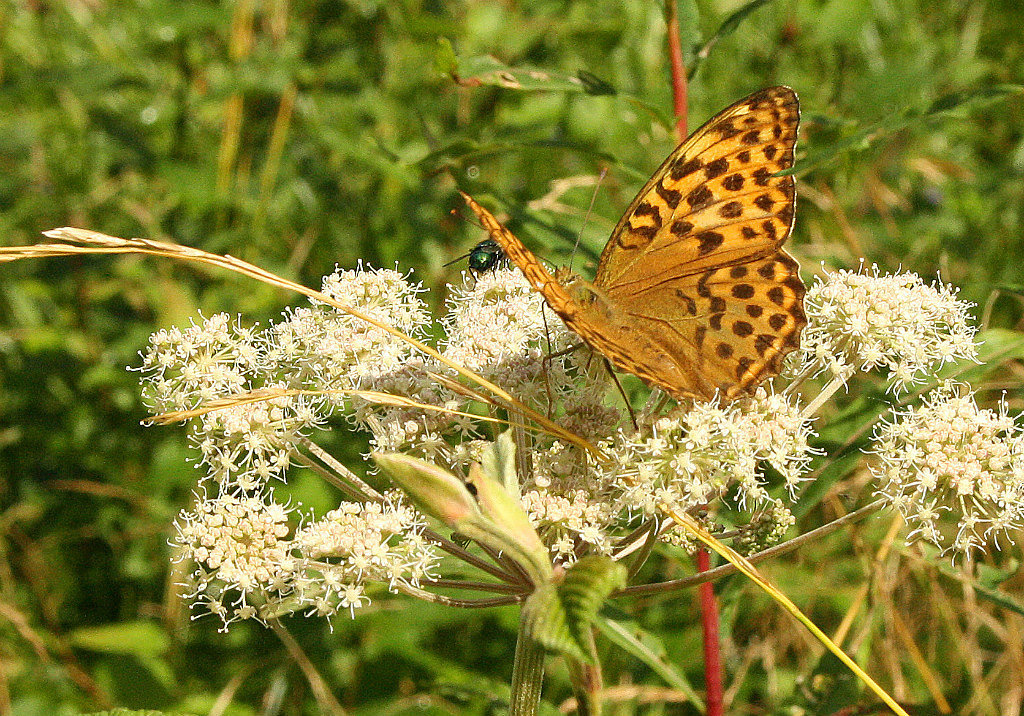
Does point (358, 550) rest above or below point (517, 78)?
below

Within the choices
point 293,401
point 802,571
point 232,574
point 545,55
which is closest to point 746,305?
point 293,401

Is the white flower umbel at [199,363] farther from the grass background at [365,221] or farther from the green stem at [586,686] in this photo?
the green stem at [586,686]

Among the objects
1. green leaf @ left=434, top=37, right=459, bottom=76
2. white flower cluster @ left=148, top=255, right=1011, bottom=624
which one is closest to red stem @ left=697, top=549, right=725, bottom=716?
white flower cluster @ left=148, top=255, right=1011, bottom=624

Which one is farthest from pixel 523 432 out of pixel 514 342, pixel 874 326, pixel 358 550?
→ pixel 874 326

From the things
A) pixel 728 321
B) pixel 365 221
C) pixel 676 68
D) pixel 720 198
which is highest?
pixel 365 221

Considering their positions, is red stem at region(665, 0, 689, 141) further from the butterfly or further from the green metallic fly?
the green metallic fly

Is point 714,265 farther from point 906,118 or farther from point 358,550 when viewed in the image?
point 358,550

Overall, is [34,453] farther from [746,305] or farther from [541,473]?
[746,305]
